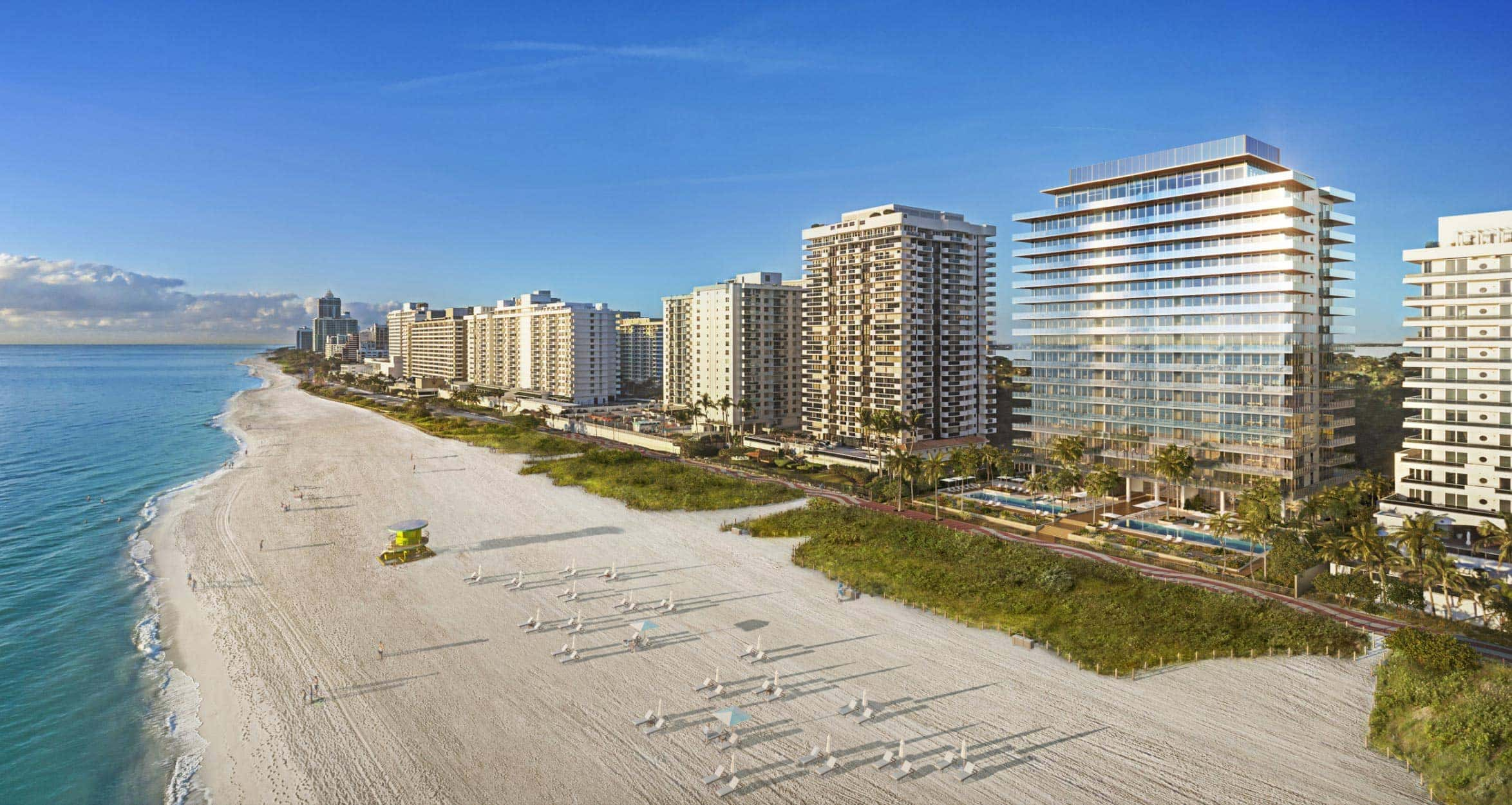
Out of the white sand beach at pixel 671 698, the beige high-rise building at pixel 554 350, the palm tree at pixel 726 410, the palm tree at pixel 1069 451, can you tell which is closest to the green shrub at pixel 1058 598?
the white sand beach at pixel 671 698

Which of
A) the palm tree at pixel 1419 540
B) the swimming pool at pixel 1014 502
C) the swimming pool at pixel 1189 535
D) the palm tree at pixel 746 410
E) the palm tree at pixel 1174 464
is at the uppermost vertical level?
the palm tree at pixel 746 410

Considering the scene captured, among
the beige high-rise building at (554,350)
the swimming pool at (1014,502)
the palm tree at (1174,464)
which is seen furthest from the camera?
the beige high-rise building at (554,350)

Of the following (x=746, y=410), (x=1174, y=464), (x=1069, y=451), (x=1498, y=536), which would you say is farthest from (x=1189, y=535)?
(x=746, y=410)

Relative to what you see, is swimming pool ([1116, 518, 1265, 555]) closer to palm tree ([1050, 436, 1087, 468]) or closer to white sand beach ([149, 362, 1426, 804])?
palm tree ([1050, 436, 1087, 468])

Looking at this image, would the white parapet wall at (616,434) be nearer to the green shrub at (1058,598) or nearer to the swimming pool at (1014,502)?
the swimming pool at (1014,502)

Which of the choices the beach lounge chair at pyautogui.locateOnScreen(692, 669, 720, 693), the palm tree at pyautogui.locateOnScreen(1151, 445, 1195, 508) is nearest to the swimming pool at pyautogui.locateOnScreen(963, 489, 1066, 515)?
the palm tree at pyautogui.locateOnScreen(1151, 445, 1195, 508)

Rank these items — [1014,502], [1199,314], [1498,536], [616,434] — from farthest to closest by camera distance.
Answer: [616,434], [1014,502], [1199,314], [1498,536]

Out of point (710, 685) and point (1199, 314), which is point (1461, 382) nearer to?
→ point (1199, 314)
